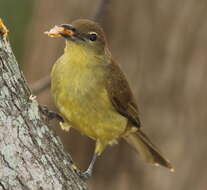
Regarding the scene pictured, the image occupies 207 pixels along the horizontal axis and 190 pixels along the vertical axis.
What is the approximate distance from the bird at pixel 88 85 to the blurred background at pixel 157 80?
1.64m

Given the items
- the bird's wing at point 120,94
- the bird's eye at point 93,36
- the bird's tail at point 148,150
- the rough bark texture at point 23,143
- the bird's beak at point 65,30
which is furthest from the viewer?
the bird's tail at point 148,150

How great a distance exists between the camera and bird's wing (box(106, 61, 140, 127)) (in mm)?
5340

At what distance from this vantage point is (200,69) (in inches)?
278

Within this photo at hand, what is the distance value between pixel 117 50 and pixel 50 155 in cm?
371

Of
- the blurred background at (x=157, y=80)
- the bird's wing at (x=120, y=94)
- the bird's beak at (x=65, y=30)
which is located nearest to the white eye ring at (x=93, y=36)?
the bird's beak at (x=65, y=30)

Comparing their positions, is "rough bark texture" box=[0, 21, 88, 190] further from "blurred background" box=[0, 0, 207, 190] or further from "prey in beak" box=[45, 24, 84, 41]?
"blurred background" box=[0, 0, 207, 190]

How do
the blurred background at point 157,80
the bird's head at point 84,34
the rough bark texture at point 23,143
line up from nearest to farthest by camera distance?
the rough bark texture at point 23,143 < the bird's head at point 84,34 < the blurred background at point 157,80

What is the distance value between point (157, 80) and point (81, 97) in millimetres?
2277

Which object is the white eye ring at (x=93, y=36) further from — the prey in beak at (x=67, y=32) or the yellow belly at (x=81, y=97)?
the yellow belly at (x=81, y=97)

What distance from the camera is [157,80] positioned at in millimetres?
7148

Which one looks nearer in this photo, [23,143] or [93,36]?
[23,143]

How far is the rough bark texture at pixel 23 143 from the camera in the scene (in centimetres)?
337

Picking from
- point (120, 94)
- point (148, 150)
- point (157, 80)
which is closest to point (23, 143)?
point (120, 94)

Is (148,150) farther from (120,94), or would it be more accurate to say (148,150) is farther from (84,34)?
(84,34)
